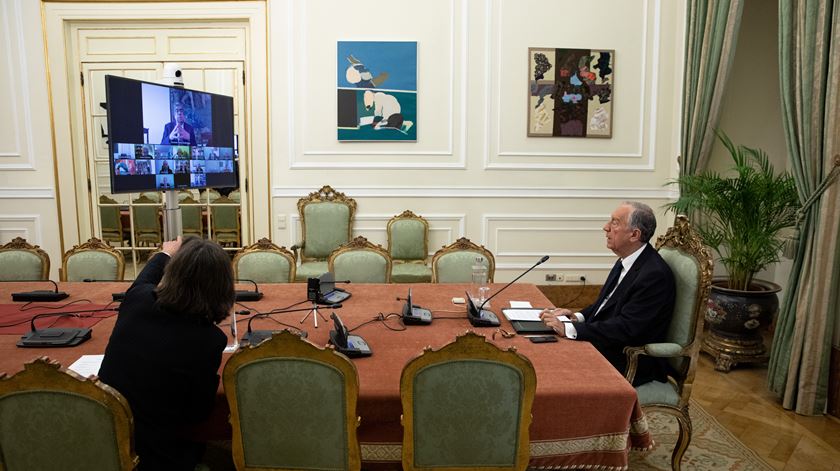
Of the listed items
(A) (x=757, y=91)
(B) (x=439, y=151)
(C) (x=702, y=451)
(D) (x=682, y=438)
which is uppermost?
(A) (x=757, y=91)

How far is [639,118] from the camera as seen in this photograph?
526 centimetres

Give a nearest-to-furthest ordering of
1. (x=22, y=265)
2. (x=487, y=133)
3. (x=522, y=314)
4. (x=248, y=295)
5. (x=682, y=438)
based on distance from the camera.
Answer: (x=682, y=438) → (x=522, y=314) → (x=248, y=295) → (x=22, y=265) → (x=487, y=133)

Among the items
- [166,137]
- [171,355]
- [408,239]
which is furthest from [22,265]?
[408,239]

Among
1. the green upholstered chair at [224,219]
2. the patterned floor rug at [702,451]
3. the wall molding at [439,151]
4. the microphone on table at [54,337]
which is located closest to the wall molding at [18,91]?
the green upholstered chair at [224,219]

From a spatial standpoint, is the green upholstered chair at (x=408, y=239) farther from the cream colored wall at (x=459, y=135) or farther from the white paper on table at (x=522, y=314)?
the white paper on table at (x=522, y=314)

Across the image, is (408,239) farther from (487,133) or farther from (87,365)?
(87,365)

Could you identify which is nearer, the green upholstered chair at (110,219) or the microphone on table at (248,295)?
the microphone on table at (248,295)

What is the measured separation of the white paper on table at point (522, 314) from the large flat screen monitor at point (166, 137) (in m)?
2.18

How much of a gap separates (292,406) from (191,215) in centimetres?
444

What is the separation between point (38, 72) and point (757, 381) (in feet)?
21.0

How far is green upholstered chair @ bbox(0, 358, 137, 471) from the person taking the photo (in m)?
1.49

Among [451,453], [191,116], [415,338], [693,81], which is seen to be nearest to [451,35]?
[693,81]

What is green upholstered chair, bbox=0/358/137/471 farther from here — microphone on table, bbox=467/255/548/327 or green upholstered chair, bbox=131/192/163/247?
green upholstered chair, bbox=131/192/163/247

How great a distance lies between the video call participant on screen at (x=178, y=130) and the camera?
11.3 feet
